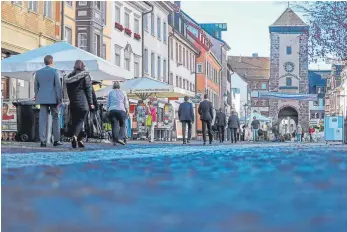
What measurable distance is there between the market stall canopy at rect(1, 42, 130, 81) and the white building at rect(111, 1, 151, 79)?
1709 centimetres

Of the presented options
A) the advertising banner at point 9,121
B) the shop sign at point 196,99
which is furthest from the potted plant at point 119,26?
the advertising banner at point 9,121

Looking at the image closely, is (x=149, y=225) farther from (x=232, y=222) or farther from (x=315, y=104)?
(x=315, y=104)

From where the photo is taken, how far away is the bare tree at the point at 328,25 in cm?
2278

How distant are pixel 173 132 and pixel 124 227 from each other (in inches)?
1062

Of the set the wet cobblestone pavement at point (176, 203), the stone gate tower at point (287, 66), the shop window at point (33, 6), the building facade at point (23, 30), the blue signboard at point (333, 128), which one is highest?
the stone gate tower at point (287, 66)

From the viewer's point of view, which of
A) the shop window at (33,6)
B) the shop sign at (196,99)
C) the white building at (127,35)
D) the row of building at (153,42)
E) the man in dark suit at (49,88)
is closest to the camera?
the man in dark suit at (49,88)

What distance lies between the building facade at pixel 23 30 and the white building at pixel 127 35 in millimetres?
7970

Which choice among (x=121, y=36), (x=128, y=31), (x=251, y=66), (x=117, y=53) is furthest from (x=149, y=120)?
(x=251, y=66)

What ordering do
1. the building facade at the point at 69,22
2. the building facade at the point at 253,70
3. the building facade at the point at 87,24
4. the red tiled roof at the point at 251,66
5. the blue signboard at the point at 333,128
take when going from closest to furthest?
the blue signboard at the point at 333,128 < the building facade at the point at 69,22 < the building facade at the point at 87,24 < the building facade at the point at 253,70 < the red tiled roof at the point at 251,66

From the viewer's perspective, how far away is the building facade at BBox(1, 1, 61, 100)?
22.6 meters

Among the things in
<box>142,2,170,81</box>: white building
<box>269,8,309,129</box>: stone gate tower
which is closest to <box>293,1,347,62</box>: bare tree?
<box>142,2,170,81</box>: white building

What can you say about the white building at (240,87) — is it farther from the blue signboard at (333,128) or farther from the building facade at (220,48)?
the blue signboard at (333,128)

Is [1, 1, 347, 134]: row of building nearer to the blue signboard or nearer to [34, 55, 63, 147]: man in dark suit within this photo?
the blue signboard

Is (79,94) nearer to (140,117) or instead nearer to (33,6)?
(140,117)
